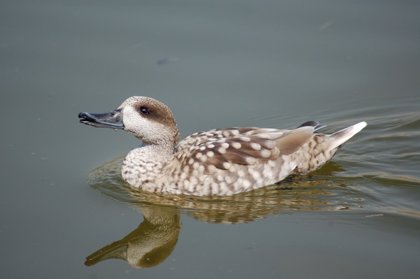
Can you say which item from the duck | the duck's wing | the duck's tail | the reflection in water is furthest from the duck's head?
the duck's tail

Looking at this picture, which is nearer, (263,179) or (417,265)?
(417,265)

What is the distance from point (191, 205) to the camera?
33.2 ft

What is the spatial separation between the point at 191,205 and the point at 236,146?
99 centimetres

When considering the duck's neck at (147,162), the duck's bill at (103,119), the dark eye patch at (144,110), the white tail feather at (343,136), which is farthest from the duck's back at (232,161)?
the duck's bill at (103,119)

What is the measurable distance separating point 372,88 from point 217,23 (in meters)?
3.03

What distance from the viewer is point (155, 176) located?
10.5 metres

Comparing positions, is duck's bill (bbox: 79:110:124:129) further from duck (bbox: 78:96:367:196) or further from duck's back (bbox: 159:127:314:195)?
duck's back (bbox: 159:127:314:195)

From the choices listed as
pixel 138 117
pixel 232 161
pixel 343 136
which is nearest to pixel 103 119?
pixel 138 117

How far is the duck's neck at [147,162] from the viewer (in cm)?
1048

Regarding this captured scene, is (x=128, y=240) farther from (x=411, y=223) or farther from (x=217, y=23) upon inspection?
(x=217, y=23)

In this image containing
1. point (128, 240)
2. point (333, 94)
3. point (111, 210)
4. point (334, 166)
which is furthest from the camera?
point (333, 94)

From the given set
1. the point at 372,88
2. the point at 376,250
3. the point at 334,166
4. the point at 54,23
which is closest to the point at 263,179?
the point at 334,166

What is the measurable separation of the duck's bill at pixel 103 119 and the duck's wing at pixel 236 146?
96 cm

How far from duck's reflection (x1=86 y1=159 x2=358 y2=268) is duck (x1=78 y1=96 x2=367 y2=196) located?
5.3 inches
